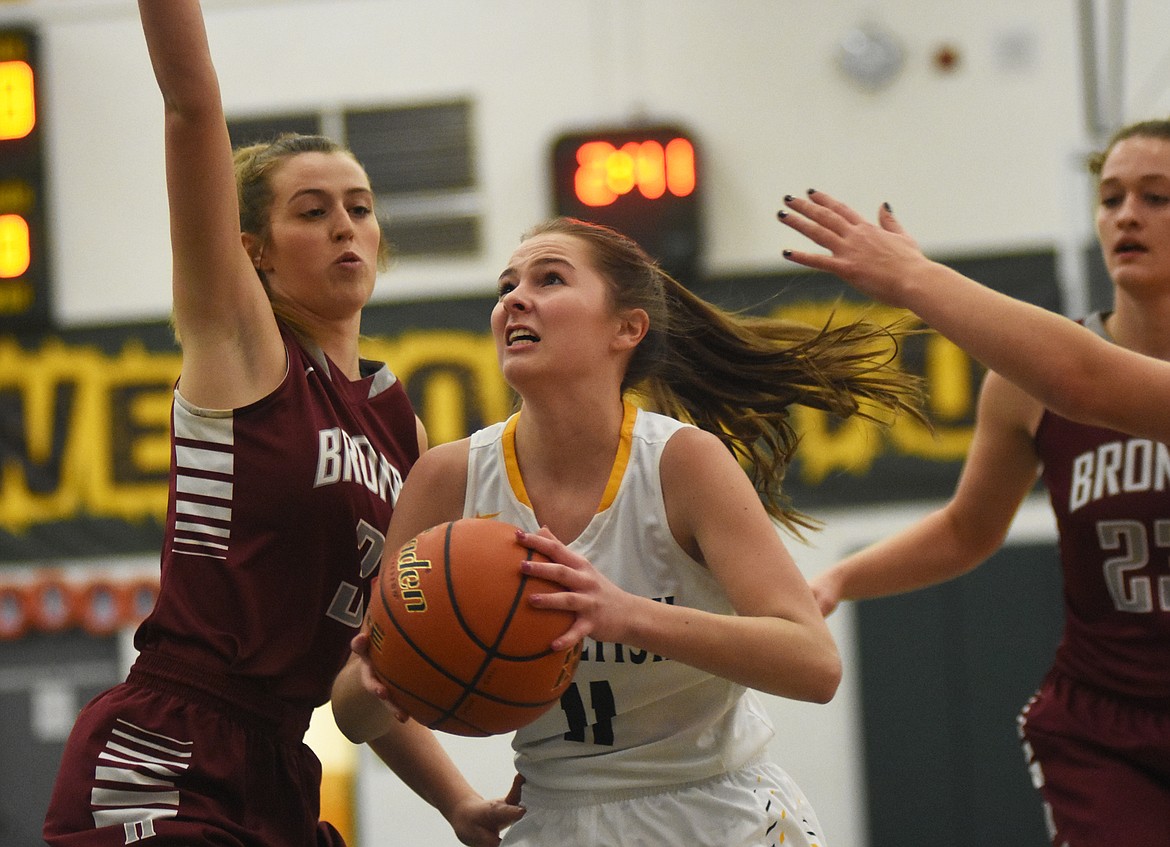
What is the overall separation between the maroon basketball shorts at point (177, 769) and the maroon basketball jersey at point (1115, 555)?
189 cm

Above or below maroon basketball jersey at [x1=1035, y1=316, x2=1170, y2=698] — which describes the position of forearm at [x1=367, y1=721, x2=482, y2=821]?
below

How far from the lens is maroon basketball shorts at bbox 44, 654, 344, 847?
264 centimetres

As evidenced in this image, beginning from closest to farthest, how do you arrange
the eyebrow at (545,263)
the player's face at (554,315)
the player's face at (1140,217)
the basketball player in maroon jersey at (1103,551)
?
1. the player's face at (554,315)
2. the eyebrow at (545,263)
3. the basketball player in maroon jersey at (1103,551)
4. the player's face at (1140,217)

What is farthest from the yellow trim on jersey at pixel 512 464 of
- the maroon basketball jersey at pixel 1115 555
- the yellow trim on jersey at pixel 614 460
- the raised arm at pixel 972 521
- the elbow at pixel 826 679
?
the maroon basketball jersey at pixel 1115 555

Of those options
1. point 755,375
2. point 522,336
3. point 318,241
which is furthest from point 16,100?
point 522,336

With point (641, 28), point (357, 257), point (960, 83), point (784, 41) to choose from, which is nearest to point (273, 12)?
point (641, 28)

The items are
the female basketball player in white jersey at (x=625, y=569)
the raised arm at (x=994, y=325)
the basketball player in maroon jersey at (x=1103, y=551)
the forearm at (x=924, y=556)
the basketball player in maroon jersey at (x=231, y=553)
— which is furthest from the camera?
the forearm at (x=924, y=556)

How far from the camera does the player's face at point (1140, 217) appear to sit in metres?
3.31

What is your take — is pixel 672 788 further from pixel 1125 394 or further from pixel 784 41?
pixel 784 41

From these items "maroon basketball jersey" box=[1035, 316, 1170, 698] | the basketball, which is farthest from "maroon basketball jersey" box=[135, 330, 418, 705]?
"maroon basketball jersey" box=[1035, 316, 1170, 698]

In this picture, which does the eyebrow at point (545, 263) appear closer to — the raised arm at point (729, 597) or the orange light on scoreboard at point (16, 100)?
the raised arm at point (729, 597)

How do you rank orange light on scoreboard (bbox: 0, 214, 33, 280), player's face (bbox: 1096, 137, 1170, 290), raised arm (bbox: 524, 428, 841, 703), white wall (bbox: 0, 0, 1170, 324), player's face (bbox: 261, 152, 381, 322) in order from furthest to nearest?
white wall (bbox: 0, 0, 1170, 324) < orange light on scoreboard (bbox: 0, 214, 33, 280) < player's face (bbox: 1096, 137, 1170, 290) < player's face (bbox: 261, 152, 381, 322) < raised arm (bbox: 524, 428, 841, 703)

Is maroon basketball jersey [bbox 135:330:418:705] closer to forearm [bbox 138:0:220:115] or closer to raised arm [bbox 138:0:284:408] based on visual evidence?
raised arm [bbox 138:0:284:408]

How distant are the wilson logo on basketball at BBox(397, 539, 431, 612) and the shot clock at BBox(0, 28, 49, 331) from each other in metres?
6.13
